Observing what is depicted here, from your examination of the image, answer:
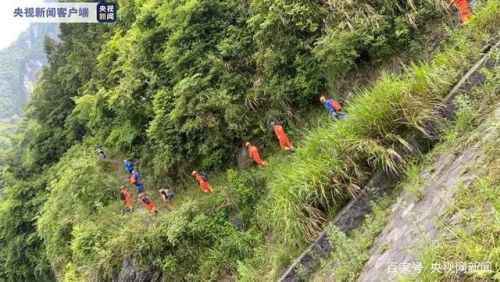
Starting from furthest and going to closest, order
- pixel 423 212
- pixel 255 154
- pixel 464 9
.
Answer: pixel 255 154, pixel 464 9, pixel 423 212

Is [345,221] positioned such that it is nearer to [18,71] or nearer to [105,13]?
[105,13]

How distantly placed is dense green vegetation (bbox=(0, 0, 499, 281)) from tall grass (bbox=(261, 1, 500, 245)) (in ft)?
0.06

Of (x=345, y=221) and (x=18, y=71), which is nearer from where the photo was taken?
(x=345, y=221)

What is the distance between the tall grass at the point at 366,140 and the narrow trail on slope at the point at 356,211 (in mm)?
135

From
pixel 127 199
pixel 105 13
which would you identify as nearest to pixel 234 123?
pixel 127 199

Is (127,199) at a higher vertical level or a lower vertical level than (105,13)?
lower

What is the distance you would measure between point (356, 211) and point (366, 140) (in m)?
1.00

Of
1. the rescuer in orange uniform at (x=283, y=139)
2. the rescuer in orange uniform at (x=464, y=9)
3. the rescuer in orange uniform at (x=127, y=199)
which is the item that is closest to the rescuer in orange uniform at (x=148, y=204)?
the rescuer in orange uniform at (x=127, y=199)

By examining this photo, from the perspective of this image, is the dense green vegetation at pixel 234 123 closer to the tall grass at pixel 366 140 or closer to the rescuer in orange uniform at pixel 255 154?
the tall grass at pixel 366 140

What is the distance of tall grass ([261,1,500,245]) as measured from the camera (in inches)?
253

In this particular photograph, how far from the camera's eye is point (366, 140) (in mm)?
6594

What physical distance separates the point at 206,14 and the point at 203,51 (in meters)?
1.06

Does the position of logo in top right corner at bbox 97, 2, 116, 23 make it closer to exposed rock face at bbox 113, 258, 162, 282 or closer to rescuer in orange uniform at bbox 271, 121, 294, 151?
exposed rock face at bbox 113, 258, 162, 282

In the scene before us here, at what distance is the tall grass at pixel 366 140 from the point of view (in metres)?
6.43
